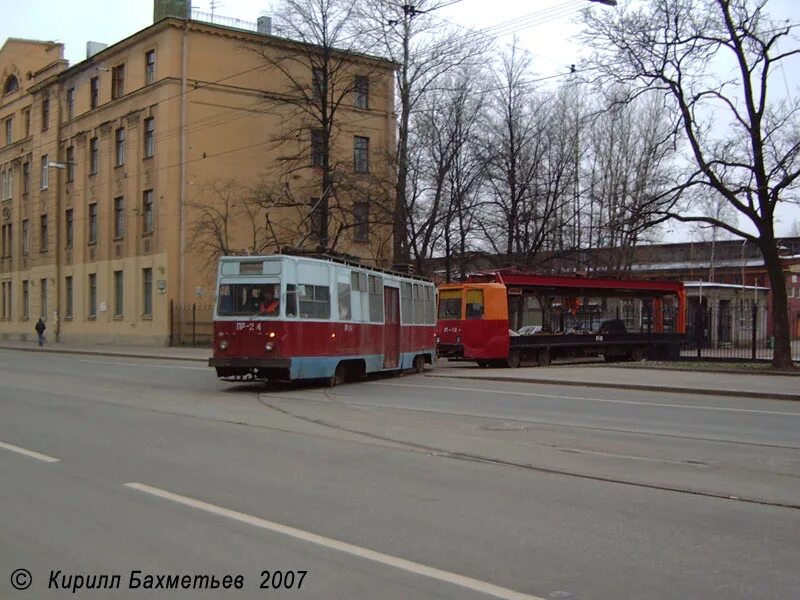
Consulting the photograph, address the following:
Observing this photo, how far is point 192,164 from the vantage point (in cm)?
4212

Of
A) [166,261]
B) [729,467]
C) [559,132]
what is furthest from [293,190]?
Result: [729,467]

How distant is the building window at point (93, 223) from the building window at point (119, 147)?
3.84 metres

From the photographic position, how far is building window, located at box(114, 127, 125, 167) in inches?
1806

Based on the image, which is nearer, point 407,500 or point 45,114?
point 407,500

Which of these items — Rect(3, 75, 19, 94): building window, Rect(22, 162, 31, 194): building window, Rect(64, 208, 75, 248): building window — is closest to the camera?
Rect(64, 208, 75, 248): building window

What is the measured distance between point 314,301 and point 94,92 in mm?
35435

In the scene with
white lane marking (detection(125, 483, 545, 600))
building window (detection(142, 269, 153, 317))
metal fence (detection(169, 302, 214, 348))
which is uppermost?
building window (detection(142, 269, 153, 317))

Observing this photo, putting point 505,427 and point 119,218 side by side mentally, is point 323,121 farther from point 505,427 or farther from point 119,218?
point 505,427

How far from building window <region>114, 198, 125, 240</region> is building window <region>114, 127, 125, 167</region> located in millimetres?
2051

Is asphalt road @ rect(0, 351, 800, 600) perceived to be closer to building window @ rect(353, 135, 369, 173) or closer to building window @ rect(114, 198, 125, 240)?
building window @ rect(353, 135, 369, 173)

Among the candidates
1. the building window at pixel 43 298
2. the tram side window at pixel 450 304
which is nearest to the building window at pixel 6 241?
the building window at pixel 43 298

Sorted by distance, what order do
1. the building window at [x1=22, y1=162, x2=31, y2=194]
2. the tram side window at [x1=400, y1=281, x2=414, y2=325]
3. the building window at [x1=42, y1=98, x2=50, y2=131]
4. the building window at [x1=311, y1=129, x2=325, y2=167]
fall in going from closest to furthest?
1. the tram side window at [x1=400, y1=281, x2=414, y2=325]
2. the building window at [x1=311, y1=129, x2=325, y2=167]
3. the building window at [x1=42, y1=98, x2=50, y2=131]
4. the building window at [x1=22, y1=162, x2=31, y2=194]

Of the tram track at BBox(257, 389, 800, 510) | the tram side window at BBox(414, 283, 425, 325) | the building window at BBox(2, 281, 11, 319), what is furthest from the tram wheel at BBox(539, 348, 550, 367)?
the building window at BBox(2, 281, 11, 319)

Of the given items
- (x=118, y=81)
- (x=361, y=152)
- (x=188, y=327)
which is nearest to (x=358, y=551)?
(x=188, y=327)
